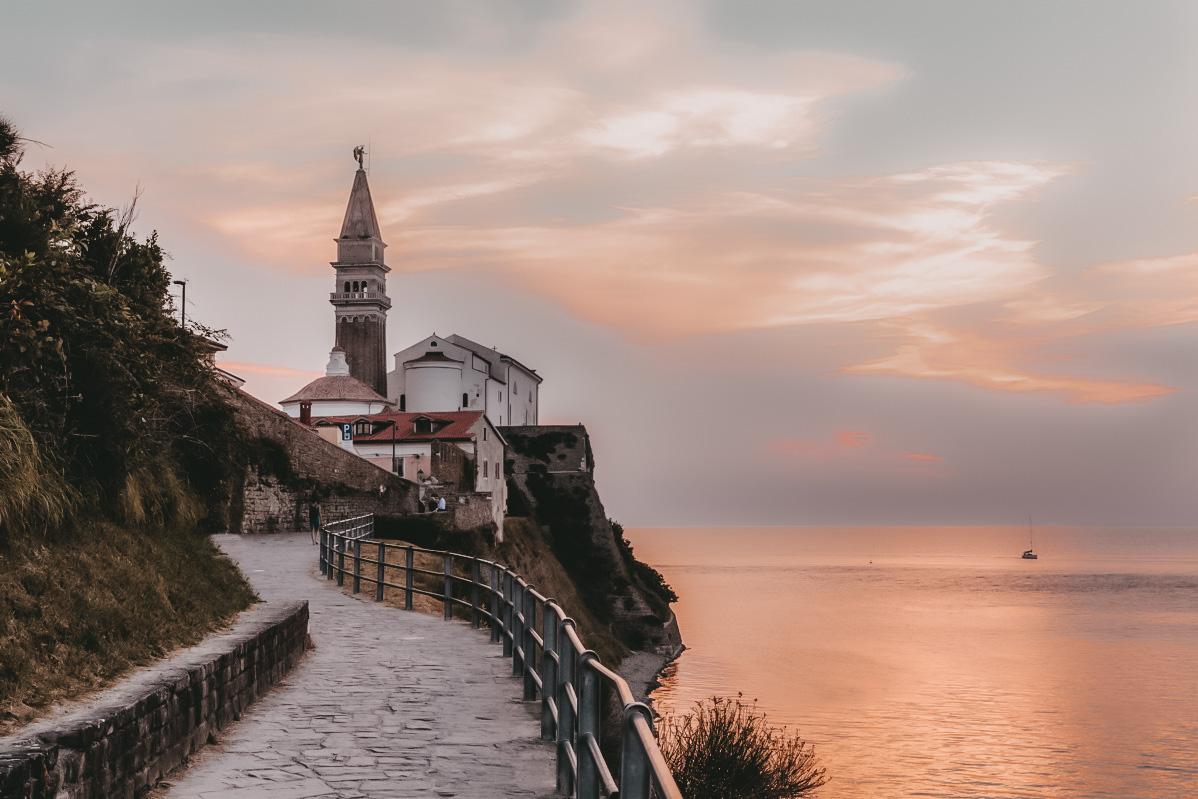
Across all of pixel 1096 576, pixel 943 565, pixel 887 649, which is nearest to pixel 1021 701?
pixel 887 649

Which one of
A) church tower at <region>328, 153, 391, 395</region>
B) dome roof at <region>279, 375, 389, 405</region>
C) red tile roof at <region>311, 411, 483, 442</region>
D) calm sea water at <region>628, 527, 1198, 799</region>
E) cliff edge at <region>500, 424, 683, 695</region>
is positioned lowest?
calm sea water at <region>628, 527, 1198, 799</region>

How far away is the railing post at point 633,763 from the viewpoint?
12.1 ft

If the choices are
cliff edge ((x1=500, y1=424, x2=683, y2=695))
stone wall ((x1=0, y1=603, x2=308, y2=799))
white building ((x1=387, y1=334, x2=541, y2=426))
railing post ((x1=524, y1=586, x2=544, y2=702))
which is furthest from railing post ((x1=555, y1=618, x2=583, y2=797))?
white building ((x1=387, y1=334, x2=541, y2=426))

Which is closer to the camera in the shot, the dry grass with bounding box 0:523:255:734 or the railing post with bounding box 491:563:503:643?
the dry grass with bounding box 0:523:255:734

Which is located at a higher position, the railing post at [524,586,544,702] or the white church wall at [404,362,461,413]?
the white church wall at [404,362,461,413]

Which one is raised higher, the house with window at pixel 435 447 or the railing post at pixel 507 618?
the house with window at pixel 435 447

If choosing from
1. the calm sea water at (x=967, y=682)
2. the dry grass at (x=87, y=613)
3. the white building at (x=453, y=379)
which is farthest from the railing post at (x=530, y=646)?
the white building at (x=453, y=379)

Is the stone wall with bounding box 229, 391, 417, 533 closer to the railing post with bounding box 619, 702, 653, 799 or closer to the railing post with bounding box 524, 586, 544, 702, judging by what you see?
the railing post with bounding box 524, 586, 544, 702

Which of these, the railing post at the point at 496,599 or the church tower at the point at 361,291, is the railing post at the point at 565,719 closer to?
the railing post at the point at 496,599

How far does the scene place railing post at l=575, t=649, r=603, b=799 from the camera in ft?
17.4

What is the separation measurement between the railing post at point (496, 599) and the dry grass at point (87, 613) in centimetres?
299

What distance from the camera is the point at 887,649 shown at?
6412cm

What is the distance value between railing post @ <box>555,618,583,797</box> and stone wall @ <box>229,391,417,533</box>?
30327 millimetres

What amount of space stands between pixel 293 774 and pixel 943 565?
18929 centimetres
